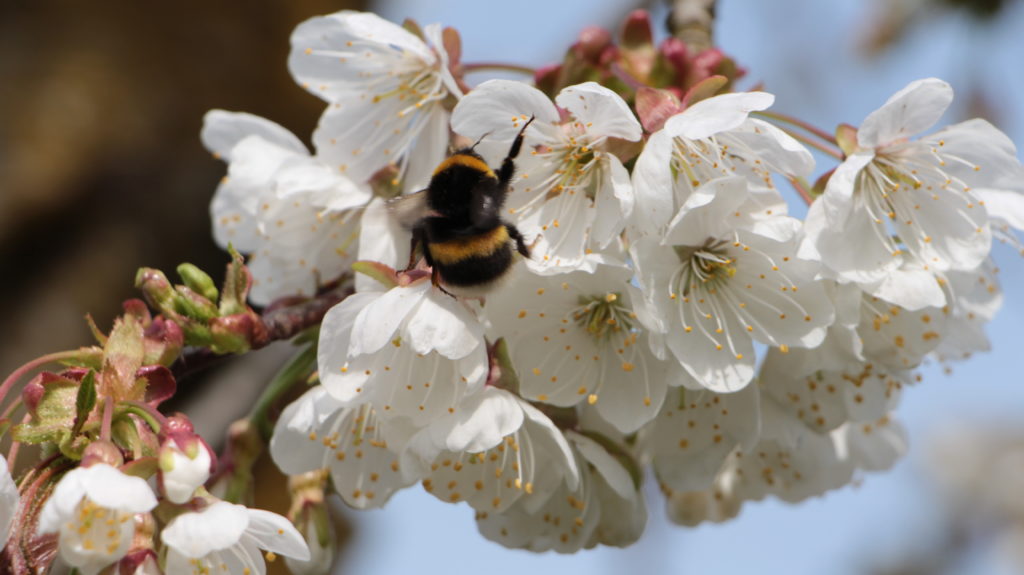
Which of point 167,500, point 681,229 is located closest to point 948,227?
point 681,229

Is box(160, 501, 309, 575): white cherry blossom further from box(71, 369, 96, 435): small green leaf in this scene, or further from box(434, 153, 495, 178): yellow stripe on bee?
box(434, 153, 495, 178): yellow stripe on bee

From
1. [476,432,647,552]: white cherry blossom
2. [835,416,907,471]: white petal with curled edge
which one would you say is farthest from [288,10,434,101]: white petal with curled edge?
[835,416,907,471]: white petal with curled edge

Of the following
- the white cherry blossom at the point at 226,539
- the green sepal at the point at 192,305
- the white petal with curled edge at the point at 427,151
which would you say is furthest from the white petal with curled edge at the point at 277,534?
the white petal with curled edge at the point at 427,151

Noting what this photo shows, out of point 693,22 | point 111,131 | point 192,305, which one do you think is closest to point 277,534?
point 192,305

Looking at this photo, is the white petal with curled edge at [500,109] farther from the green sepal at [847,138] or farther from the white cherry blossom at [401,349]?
the green sepal at [847,138]

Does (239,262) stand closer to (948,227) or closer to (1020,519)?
(948,227)

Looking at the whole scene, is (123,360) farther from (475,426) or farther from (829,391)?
(829,391)

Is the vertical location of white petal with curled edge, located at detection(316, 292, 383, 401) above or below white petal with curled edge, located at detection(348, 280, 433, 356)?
below
